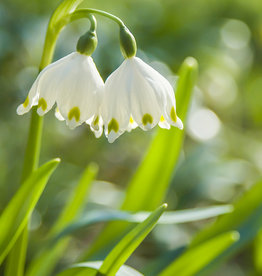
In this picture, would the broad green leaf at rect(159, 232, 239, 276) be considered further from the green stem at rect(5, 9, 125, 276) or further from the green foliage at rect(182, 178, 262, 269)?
the green stem at rect(5, 9, 125, 276)

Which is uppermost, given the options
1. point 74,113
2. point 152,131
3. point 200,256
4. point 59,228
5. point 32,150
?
point 74,113

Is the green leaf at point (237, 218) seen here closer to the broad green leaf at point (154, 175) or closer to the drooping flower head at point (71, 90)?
the broad green leaf at point (154, 175)

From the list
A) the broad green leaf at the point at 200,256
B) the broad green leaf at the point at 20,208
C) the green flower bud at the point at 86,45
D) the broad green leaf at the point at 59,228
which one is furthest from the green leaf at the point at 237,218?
the green flower bud at the point at 86,45

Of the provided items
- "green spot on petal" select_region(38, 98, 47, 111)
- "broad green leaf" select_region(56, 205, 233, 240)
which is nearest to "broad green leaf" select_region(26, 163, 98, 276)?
"broad green leaf" select_region(56, 205, 233, 240)

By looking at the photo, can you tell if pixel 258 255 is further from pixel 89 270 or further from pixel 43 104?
pixel 43 104

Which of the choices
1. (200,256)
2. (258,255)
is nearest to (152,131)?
(258,255)

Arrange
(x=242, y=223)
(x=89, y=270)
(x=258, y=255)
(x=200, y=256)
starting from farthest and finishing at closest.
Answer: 1. (x=258, y=255)
2. (x=242, y=223)
3. (x=200, y=256)
4. (x=89, y=270)
